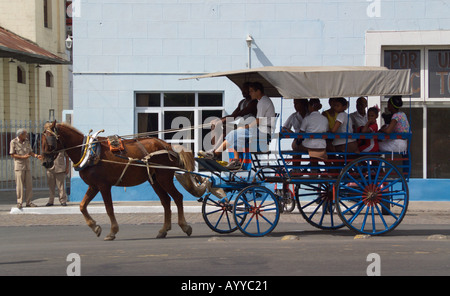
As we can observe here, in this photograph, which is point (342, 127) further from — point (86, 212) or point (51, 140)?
point (51, 140)

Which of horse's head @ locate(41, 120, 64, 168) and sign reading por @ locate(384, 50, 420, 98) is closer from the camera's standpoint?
horse's head @ locate(41, 120, 64, 168)

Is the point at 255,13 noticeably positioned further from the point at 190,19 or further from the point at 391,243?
the point at 391,243

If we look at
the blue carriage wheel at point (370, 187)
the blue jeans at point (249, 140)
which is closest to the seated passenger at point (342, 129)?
the blue carriage wheel at point (370, 187)

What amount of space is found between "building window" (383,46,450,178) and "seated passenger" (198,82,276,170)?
763cm

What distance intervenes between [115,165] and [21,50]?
48.2 feet

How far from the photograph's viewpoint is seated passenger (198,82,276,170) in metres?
10.2

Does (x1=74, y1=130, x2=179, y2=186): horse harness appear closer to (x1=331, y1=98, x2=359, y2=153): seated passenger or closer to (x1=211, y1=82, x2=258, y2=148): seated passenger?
(x1=211, y1=82, x2=258, y2=148): seated passenger

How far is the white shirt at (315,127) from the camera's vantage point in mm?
10352

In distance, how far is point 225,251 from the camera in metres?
8.78

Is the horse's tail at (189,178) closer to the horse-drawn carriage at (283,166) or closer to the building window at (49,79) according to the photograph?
the horse-drawn carriage at (283,166)

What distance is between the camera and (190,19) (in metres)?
17.2

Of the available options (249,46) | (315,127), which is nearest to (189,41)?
(249,46)

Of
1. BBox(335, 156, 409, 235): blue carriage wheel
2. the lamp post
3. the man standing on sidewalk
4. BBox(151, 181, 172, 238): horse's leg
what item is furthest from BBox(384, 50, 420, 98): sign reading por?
the man standing on sidewalk

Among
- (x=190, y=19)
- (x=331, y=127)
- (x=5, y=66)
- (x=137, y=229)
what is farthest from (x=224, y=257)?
(x=5, y=66)
